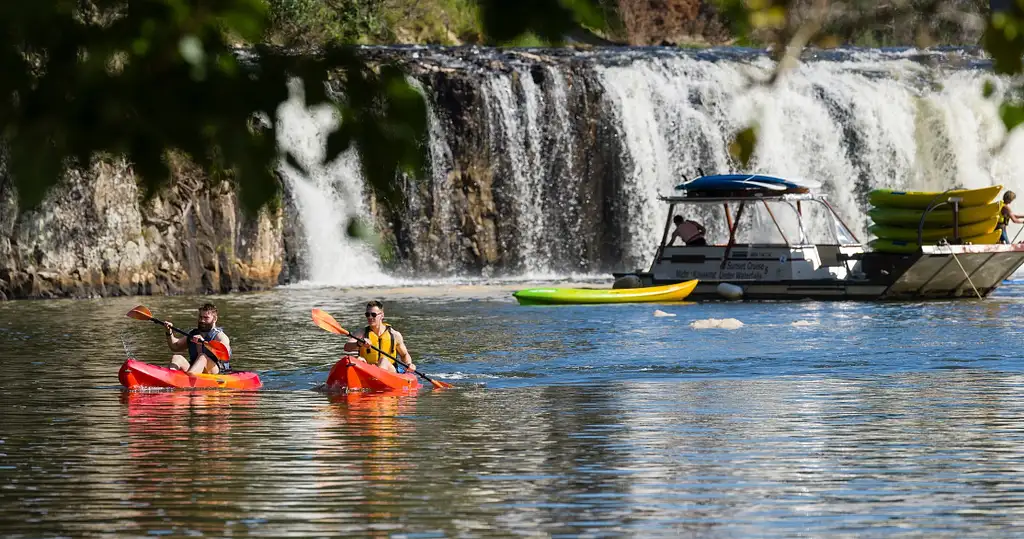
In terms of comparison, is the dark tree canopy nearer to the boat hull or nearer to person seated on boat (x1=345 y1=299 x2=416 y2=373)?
person seated on boat (x1=345 y1=299 x2=416 y2=373)

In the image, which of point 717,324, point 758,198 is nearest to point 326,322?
point 717,324

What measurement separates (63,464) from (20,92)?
8.48 metres

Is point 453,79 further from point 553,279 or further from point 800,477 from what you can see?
point 800,477

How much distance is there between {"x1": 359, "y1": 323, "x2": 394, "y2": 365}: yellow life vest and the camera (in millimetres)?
18969

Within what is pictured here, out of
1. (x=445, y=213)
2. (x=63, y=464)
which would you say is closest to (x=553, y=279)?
(x=445, y=213)

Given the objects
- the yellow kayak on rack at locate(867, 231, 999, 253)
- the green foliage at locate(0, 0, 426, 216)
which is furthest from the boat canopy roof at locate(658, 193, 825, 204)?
the green foliage at locate(0, 0, 426, 216)

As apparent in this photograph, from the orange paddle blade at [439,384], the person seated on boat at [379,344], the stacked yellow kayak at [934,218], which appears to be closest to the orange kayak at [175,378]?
the person seated on boat at [379,344]

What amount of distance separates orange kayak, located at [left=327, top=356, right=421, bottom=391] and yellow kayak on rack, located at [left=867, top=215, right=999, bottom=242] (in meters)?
16.0

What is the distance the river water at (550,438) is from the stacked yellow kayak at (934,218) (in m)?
5.15

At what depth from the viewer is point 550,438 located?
1446cm

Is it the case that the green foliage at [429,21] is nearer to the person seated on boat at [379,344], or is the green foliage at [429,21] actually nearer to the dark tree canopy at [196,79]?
the person seated on boat at [379,344]

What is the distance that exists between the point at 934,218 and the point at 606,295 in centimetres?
577

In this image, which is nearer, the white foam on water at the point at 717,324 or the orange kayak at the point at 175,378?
the orange kayak at the point at 175,378

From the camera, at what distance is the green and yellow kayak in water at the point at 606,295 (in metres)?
32.3
